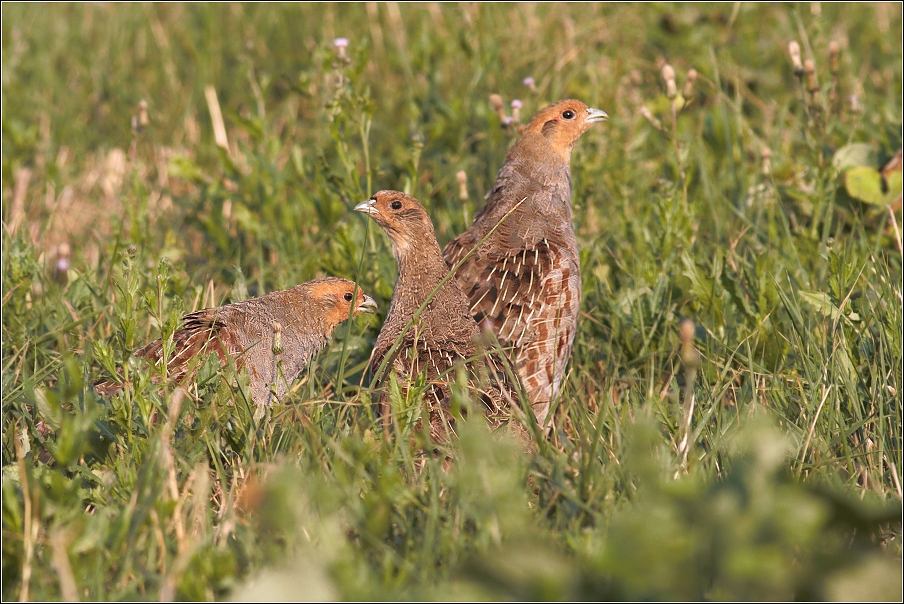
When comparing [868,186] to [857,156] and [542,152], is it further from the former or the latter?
[542,152]

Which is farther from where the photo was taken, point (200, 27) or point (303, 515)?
point (200, 27)

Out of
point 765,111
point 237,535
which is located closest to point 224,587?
point 237,535

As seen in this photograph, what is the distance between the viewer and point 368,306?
4723 millimetres

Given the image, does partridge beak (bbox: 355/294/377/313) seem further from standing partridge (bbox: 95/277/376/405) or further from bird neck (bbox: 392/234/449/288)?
bird neck (bbox: 392/234/449/288)

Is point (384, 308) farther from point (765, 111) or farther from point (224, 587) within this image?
point (765, 111)

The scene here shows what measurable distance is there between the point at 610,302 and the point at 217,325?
1.78m

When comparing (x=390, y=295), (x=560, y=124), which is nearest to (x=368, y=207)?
(x=390, y=295)

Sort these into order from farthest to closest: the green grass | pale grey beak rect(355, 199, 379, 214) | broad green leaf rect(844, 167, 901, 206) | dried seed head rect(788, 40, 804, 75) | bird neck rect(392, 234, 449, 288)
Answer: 1. broad green leaf rect(844, 167, 901, 206)
2. dried seed head rect(788, 40, 804, 75)
3. pale grey beak rect(355, 199, 379, 214)
4. bird neck rect(392, 234, 449, 288)
5. the green grass

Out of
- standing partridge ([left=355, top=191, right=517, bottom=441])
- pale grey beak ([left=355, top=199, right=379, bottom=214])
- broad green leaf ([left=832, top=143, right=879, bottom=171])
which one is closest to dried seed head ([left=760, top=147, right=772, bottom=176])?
broad green leaf ([left=832, top=143, right=879, bottom=171])

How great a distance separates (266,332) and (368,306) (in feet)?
1.60

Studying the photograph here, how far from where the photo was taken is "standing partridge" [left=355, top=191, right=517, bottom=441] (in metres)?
3.84

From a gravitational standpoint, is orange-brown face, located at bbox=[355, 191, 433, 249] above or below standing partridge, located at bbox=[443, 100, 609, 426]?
above

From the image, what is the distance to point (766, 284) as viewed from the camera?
4.57 m

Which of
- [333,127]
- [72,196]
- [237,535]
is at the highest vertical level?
[333,127]
